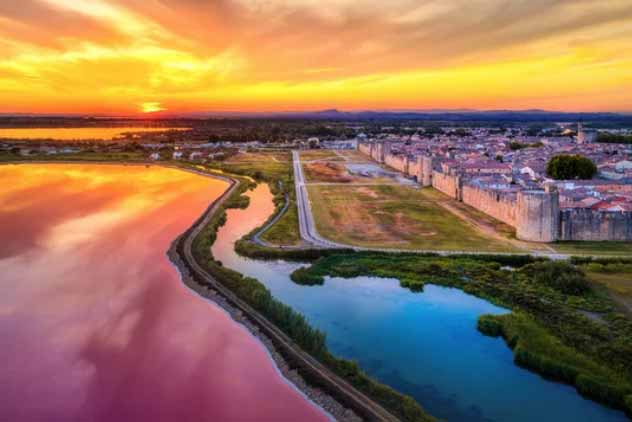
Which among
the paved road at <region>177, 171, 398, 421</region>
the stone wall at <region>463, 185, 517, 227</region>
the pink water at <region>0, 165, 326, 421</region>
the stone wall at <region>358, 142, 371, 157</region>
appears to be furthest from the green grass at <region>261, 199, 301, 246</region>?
the stone wall at <region>358, 142, 371, 157</region>

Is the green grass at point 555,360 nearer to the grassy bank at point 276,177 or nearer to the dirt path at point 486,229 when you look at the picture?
the dirt path at point 486,229

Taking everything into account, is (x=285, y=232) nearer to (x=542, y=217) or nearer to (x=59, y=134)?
(x=542, y=217)

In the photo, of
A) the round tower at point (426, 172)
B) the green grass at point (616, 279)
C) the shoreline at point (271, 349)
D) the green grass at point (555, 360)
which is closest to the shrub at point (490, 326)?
the green grass at point (555, 360)

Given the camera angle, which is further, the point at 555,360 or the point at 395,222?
the point at 395,222

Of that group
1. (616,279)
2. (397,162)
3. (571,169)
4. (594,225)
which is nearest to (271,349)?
(616,279)

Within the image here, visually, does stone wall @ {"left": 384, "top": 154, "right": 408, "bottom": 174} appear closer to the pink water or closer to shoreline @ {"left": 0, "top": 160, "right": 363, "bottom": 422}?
shoreline @ {"left": 0, "top": 160, "right": 363, "bottom": 422}

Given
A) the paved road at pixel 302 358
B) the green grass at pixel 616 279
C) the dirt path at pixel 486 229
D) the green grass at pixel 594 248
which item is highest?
the dirt path at pixel 486 229

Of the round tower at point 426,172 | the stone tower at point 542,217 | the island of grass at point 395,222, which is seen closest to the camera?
the stone tower at point 542,217
